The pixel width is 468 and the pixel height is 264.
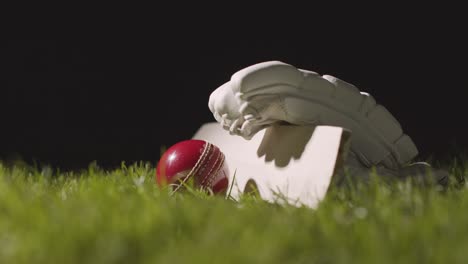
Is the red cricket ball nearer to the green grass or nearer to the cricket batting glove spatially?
the cricket batting glove

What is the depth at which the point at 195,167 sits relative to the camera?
78.5 inches

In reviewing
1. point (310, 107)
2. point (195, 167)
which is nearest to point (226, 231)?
point (310, 107)

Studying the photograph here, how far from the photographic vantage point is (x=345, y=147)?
5.23ft

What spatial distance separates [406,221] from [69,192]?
1094mm

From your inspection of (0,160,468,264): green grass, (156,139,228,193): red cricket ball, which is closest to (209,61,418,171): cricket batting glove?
(156,139,228,193): red cricket ball

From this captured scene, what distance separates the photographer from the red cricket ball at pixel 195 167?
1992mm

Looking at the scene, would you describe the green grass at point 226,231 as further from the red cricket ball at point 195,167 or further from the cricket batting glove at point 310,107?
the red cricket ball at point 195,167

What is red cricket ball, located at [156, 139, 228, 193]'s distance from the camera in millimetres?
1992

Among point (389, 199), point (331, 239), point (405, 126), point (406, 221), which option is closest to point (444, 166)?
point (405, 126)

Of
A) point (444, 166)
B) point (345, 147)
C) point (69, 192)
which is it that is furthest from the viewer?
point (444, 166)

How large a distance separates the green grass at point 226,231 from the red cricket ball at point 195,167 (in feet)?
1.73

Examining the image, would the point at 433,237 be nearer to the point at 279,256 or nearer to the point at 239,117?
the point at 279,256

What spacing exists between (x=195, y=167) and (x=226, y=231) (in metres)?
0.88

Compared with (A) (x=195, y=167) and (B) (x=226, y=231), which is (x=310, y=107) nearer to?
(A) (x=195, y=167)
